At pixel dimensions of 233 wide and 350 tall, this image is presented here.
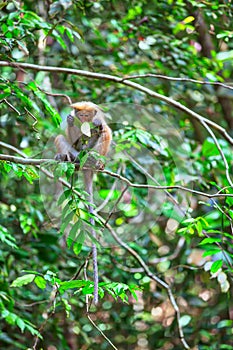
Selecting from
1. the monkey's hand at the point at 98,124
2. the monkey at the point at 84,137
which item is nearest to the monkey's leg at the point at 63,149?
the monkey at the point at 84,137

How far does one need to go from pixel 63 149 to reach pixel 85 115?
0.55ft

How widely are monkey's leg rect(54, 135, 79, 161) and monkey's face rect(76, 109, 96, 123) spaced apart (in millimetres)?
115

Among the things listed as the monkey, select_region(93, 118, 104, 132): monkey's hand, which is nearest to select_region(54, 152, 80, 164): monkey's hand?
the monkey

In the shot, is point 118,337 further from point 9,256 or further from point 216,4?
point 216,4

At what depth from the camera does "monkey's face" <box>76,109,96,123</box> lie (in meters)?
2.05

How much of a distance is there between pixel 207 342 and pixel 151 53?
1.71 metres

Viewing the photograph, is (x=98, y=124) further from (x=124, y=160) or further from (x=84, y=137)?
(x=124, y=160)

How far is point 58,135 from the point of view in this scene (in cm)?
223

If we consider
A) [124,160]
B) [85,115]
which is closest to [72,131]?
[85,115]

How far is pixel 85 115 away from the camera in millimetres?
2066

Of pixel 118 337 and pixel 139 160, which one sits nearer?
pixel 139 160

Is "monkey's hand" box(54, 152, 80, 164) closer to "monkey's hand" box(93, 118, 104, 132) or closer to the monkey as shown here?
the monkey

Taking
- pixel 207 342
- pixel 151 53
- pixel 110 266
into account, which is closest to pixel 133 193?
pixel 110 266

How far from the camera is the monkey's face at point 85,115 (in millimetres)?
2054
